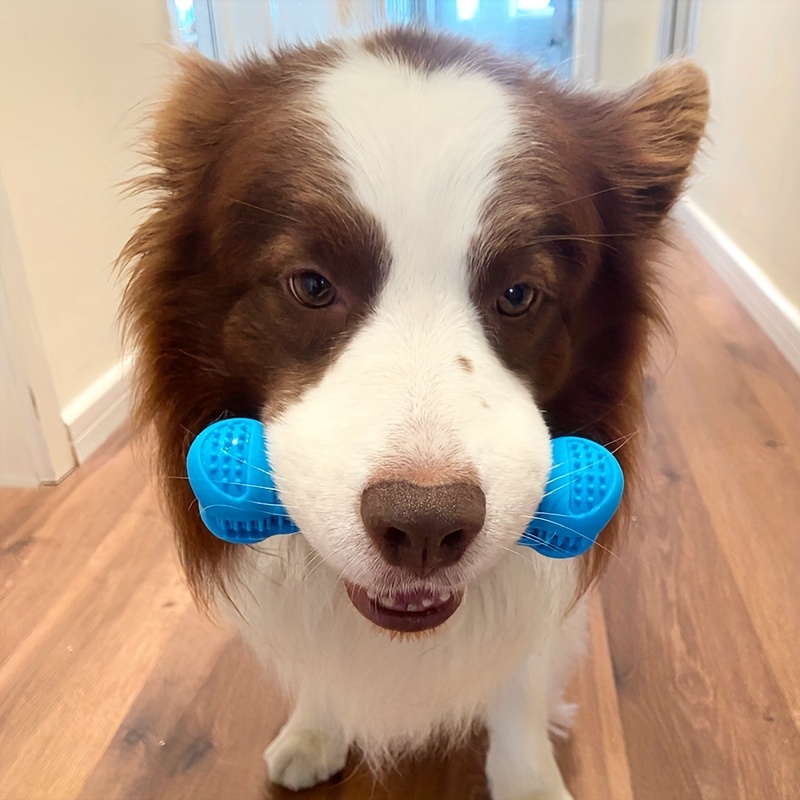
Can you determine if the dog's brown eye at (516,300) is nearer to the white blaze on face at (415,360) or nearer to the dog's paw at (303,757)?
the white blaze on face at (415,360)

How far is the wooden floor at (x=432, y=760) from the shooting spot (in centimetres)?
138

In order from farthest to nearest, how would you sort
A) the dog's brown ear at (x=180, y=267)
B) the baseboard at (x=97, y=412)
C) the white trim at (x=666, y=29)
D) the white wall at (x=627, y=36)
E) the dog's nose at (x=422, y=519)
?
the white wall at (x=627, y=36) < the white trim at (x=666, y=29) < the baseboard at (x=97, y=412) < the dog's brown ear at (x=180, y=267) < the dog's nose at (x=422, y=519)

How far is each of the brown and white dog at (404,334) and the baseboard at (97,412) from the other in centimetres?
120

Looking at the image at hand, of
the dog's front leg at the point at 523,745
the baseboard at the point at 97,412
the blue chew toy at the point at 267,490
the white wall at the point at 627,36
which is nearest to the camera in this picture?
the blue chew toy at the point at 267,490

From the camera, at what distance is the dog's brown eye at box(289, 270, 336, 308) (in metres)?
0.98

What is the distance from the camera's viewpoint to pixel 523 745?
1299mm

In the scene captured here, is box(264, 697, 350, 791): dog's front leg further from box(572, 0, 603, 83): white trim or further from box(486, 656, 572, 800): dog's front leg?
box(572, 0, 603, 83): white trim

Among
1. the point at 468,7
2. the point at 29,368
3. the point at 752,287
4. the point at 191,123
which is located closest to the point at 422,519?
the point at 191,123

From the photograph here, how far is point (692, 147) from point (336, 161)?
1.87 ft

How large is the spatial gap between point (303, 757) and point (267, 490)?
2.15ft

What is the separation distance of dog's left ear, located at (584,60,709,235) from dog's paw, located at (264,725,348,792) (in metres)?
1.03

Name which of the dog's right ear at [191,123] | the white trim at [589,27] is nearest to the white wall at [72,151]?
the dog's right ear at [191,123]

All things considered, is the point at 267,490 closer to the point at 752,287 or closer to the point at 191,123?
the point at 191,123

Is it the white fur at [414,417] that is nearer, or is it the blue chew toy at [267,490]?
the white fur at [414,417]
